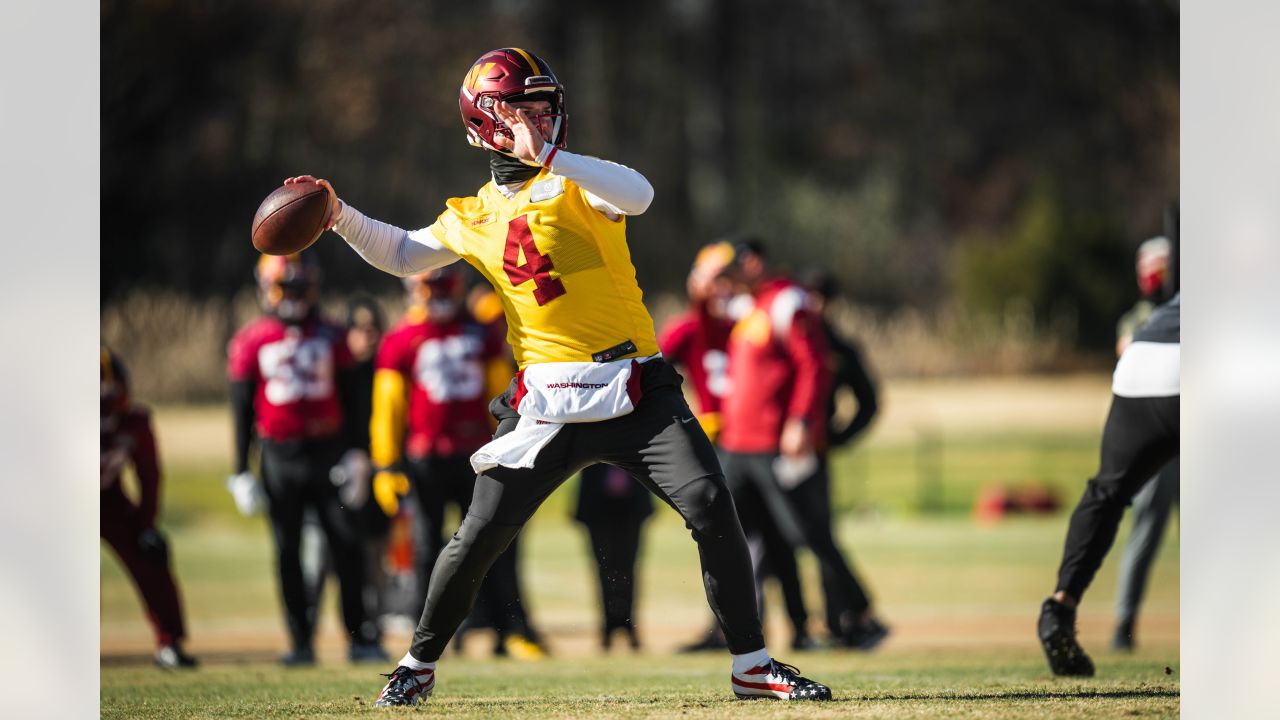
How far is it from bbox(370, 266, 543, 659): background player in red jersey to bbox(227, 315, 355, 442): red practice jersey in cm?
32

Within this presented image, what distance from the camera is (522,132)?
4406mm

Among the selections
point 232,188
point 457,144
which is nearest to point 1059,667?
point 457,144

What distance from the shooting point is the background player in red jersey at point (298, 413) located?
24.8ft

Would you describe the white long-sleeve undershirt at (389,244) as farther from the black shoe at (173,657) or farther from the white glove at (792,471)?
the white glove at (792,471)

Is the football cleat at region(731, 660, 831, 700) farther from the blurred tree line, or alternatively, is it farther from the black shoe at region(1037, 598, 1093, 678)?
the blurred tree line

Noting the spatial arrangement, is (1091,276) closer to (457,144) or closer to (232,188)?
(457,144)

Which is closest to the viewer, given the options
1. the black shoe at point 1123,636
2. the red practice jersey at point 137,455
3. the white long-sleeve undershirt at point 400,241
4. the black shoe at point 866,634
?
the white long-sleeve undershirt at point 400,241

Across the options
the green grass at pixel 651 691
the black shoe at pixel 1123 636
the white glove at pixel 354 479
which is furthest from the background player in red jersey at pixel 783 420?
the white glove at pixel 354 479

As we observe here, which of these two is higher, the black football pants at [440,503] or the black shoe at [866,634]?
the black football pants at [440,503]

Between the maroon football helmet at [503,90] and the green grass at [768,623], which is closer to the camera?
the maroon football helmet at [503,90]

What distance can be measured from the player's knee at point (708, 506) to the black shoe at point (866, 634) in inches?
131

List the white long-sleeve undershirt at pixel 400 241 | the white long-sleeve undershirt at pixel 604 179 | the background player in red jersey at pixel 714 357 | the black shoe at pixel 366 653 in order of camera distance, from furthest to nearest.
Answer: the background player in red jersey at pixel 714 357, the black shoe at pixel 366 653, the white long-sleeve undershirt at pixel 400 241, the white long-sleeve undershirt at pixel 604 179

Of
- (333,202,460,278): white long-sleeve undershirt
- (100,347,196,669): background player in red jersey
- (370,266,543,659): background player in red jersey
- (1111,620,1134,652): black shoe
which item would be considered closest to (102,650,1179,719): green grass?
(100,347,196,669): background player in red jersey

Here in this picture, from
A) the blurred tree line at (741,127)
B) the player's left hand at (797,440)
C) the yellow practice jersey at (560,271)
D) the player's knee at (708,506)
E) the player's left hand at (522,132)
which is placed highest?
the blurred tree line at (741,127)
